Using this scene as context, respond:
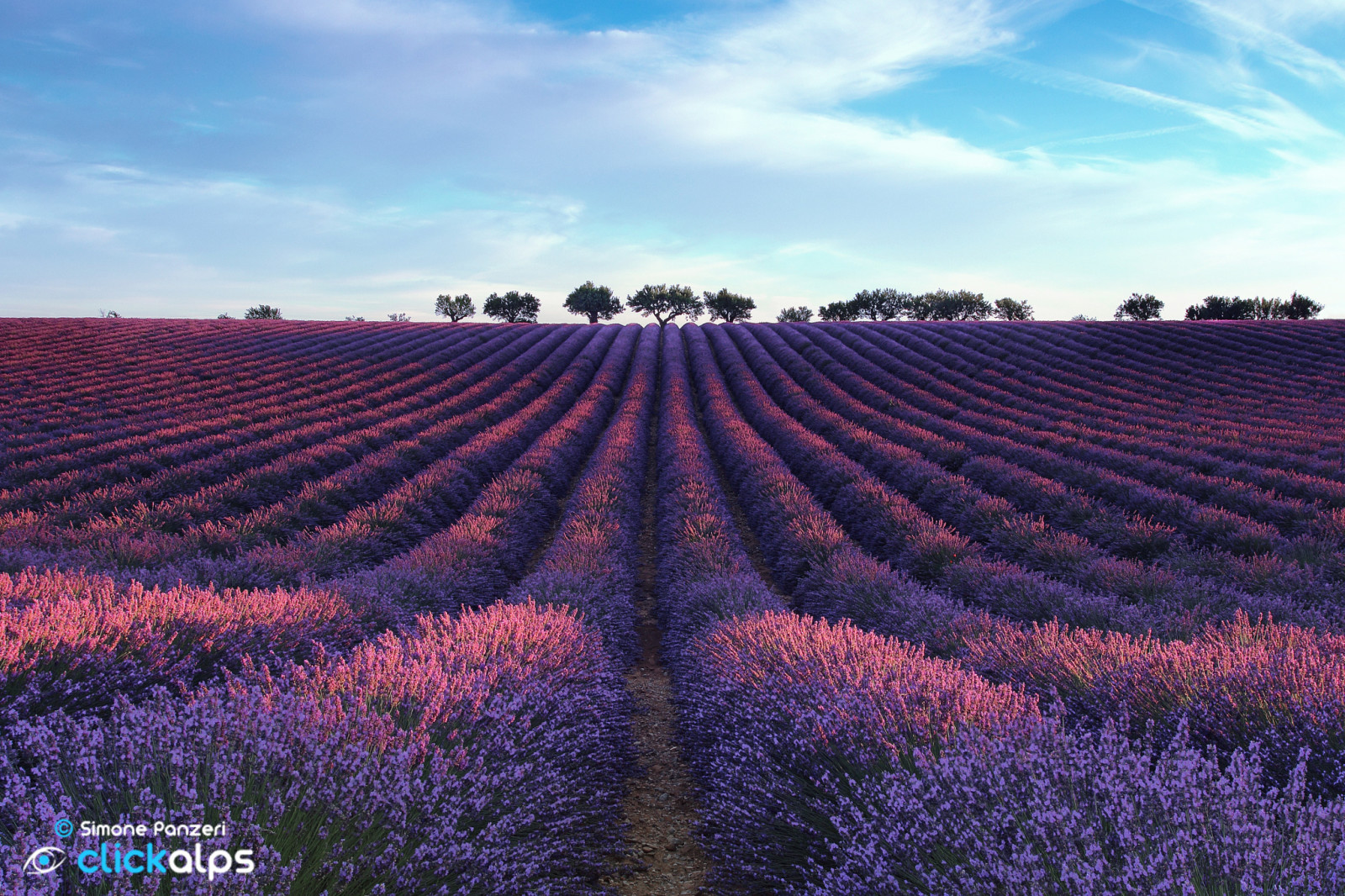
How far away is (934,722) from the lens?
2602mm

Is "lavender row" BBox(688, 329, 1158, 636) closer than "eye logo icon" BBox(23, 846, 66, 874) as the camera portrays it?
No

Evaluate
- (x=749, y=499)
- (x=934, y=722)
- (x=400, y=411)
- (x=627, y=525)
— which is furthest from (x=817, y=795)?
(x=400, y=411)

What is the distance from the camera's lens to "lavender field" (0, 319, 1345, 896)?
193cm

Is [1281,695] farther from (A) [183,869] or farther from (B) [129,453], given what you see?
(B) [129,453]

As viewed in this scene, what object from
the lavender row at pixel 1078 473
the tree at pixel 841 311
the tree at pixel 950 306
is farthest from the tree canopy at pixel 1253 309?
the lavender row at pixel 1078 473

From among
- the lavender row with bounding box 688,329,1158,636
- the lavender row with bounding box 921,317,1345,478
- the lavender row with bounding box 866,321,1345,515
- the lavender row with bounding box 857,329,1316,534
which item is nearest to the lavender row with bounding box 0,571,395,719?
the lavender row with bounding box 688,329,1158,636

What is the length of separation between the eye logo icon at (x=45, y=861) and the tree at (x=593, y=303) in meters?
66.0

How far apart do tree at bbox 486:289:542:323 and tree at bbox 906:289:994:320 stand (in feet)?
126

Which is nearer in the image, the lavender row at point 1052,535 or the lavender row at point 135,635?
the lavender row at point 135,635

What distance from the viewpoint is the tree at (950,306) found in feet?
203

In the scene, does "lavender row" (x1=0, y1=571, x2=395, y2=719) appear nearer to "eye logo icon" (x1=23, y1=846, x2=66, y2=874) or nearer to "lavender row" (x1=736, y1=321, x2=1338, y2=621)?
"eye logo icon" (x1=23, y1=846, x2=66, y2=874)

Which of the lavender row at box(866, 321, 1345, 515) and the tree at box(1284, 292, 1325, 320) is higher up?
the tree at box(1284, 292, 1325, 320)

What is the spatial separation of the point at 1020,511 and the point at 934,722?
7870mm

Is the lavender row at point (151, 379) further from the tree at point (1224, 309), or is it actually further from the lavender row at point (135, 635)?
the tree at point (1224, 309)
